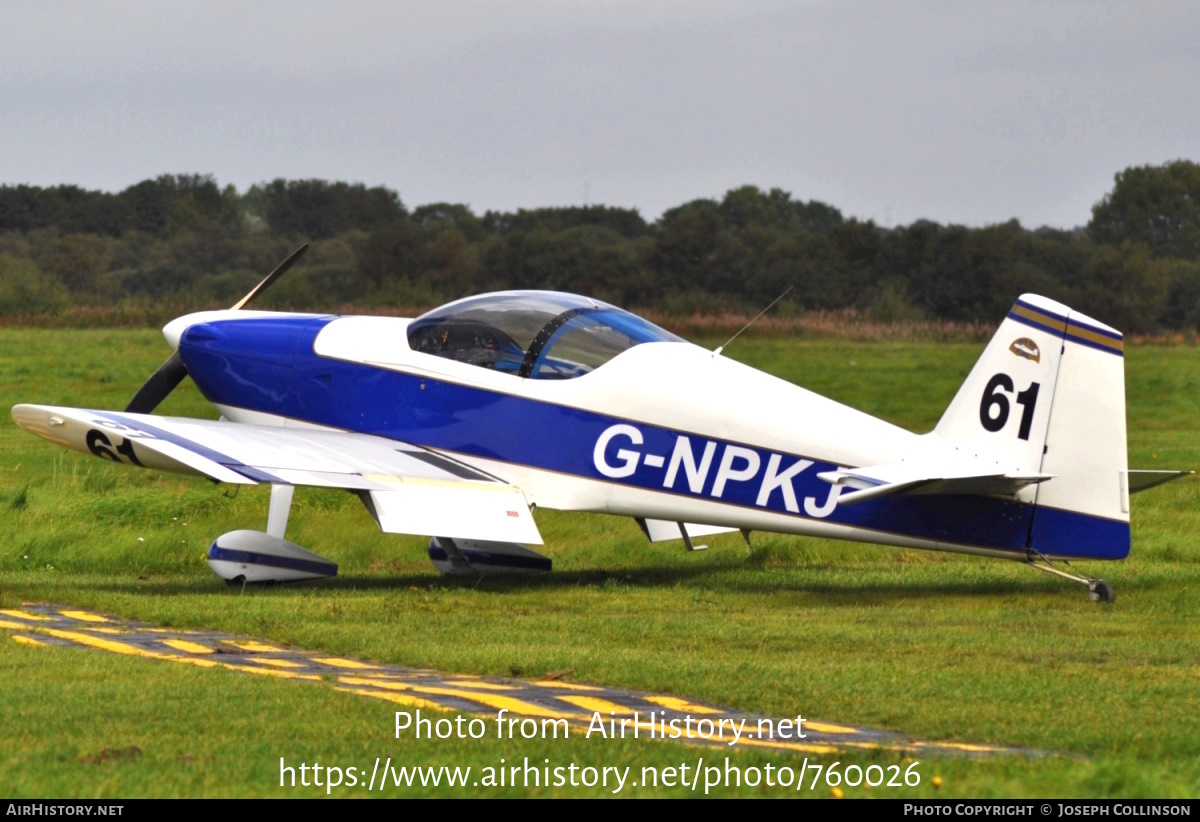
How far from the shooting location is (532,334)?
35.4 ft

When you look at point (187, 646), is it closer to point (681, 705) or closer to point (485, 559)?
point (681, 705)

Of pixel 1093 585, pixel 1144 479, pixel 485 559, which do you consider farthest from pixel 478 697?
pixel 485 559

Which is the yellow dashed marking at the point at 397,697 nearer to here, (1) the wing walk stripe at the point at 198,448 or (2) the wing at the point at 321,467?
(2) the wing at the point at 321,467

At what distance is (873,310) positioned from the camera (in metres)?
40.4

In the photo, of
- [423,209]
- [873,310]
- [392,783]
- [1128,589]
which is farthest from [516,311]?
[423,209]

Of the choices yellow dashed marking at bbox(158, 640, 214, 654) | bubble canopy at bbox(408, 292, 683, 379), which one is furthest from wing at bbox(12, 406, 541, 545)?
yellow dashed marking at bbox(158, 640, 214, 654)

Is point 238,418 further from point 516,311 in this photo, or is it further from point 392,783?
point 392,783

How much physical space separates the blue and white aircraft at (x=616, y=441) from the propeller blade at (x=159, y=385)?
3.96 feet

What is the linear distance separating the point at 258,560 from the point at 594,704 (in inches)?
185

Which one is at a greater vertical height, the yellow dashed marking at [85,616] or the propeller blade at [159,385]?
the propeller blade at [159,385]

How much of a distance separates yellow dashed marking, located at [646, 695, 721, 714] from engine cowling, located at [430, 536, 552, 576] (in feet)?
16.5

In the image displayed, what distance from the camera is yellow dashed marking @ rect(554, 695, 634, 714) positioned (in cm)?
623

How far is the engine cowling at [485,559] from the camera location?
1158cm

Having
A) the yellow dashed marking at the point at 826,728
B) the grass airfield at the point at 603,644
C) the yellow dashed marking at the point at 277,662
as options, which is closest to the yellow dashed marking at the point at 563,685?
the grass airfield at the point at 603,644
